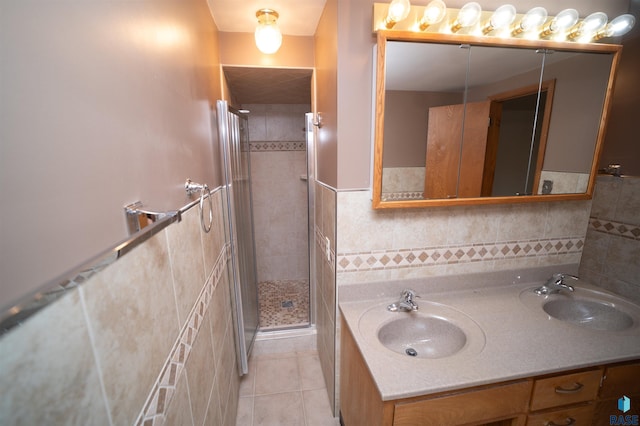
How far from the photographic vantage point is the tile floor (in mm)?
1542

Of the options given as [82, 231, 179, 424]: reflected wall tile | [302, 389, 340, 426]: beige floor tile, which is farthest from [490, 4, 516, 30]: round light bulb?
[302, 389, 340, 426]: beige floor tile

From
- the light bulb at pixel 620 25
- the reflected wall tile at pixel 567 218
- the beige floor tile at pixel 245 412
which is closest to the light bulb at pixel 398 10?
the light bulb at pixel 620 25

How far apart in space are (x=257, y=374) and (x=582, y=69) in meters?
2.74

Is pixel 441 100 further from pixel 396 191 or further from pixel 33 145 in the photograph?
pixel 33 145

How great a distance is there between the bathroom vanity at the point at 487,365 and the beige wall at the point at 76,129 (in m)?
0.94

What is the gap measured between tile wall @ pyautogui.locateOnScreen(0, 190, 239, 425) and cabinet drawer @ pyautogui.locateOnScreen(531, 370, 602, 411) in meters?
1.26

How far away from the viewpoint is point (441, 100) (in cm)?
126

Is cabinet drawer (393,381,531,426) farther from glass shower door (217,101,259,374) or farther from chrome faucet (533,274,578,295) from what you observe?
glass shower door (217,101,259,374)

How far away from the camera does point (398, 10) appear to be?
3.44 feet

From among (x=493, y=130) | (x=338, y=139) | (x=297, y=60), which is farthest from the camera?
(x=297, y=60)

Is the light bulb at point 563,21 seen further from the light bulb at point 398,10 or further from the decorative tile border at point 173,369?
the decorative tile border at point 173,369

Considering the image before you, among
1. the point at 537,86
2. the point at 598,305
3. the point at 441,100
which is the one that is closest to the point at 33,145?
the point at 441,100

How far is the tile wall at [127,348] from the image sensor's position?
298mm

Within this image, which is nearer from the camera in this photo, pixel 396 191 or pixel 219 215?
pixel 396 191
